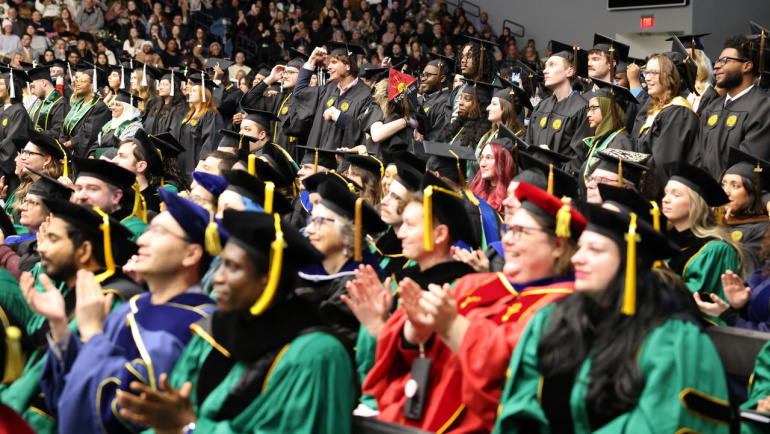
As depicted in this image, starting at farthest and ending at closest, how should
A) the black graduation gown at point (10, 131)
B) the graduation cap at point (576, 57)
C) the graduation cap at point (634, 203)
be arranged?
the black graduation gown at point (10, 131) → the graduation cap at point (576, 57) → the graduation cap at point (634, 203)

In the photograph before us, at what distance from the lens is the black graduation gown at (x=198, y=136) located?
435 inches

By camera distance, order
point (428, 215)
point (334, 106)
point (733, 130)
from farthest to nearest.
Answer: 1. point (334, 106)
2. point (733, 130)
3. point (428, 215)

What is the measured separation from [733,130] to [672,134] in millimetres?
501

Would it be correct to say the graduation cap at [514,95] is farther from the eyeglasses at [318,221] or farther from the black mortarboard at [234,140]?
the eyeglasses at [318,221]

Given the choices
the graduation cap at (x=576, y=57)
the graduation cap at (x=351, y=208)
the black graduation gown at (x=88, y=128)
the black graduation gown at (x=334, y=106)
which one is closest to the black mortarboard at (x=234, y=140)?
the black graduation gown at (x=334, y=106)

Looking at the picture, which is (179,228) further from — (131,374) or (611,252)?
(611,252)

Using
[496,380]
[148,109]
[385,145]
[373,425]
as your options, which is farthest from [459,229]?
[148,109]

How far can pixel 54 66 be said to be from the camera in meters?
14.8

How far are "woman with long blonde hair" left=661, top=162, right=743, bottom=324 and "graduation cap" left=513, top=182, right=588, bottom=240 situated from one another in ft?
5.32

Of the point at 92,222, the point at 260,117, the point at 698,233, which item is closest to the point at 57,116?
the point at 260,117

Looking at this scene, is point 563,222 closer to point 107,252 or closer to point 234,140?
point 107,252

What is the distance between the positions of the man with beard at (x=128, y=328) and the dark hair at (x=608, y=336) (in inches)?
52.1

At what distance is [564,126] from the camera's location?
334 inches

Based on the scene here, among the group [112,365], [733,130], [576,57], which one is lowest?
[112,365]
